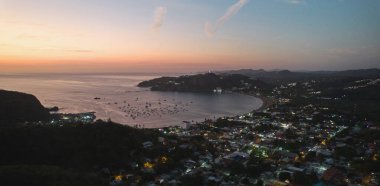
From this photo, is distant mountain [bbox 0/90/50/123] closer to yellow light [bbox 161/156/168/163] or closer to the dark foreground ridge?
the dark foreground ridge

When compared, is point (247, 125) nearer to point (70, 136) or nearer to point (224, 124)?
point (224, 124)

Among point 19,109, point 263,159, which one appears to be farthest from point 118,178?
point 19,109

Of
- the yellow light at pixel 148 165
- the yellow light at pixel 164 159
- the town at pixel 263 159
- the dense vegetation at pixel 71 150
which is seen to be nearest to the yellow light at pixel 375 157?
the town at pixel 263 159

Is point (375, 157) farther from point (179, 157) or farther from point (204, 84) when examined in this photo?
point (204, 84)

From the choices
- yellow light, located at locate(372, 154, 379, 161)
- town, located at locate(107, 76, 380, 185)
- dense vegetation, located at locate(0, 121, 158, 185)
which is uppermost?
dense vegetation, located at locate(0, 121, 158, 185)

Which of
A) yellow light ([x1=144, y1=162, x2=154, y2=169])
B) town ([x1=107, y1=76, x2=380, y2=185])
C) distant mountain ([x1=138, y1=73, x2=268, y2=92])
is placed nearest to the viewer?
town ([x1=107, y1=76, x2=380, y2=185])

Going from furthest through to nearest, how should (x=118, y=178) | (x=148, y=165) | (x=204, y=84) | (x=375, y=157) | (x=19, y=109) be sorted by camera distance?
(x=204, y=84) → (x=19, y=109) → (x=375, y=157) → (x=148, y=165) → (x=118, y=178)

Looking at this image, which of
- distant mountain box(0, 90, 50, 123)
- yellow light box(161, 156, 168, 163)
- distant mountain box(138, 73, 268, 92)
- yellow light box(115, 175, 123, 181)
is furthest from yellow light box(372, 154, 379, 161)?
distant mountain box(138, 73, 268, 92)

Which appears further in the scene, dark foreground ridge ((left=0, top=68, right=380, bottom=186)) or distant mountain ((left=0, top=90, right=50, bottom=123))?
distant mountain ((left=0, top=90, right=50, bottom=123))
